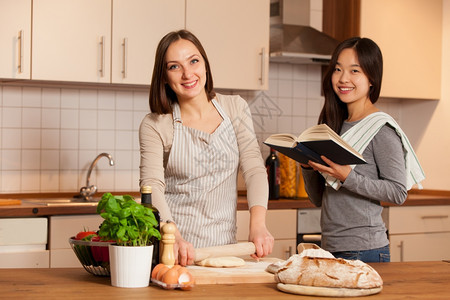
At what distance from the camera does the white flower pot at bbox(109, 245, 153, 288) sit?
1.44 meters

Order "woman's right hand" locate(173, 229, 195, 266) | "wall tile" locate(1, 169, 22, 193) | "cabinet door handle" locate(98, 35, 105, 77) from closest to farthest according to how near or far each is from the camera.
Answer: "woman's right hand" locate(173, 229, 195, 266) → "cabinet door handle" locate(98, 35, 105, 77) → "wall tile" locate(1, 169, 22, 193)

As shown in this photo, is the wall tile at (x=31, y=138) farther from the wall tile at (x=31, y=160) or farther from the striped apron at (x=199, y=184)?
Result: the striped apron at (x=199, y=184)

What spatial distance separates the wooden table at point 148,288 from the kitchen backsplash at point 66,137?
180cm

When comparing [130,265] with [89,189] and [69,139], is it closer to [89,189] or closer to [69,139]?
[89,189]

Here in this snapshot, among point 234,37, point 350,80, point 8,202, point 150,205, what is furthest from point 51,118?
point 150,205

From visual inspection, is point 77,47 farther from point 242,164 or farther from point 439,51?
point 439,51

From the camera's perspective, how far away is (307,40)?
12.1 ft

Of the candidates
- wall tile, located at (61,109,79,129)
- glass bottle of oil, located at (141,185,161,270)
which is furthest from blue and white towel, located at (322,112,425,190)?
wall tile, located at (61,109,79,129)

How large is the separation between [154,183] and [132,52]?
1572 mm

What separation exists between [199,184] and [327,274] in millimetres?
676

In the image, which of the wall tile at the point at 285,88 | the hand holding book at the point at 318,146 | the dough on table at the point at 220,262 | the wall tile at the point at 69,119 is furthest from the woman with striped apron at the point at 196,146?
the wall tile at the point at 285,88

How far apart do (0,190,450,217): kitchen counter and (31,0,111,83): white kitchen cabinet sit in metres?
0.66

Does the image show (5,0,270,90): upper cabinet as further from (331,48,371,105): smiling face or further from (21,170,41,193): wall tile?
(331,48,371,105): smiling face

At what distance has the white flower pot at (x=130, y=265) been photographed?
4.74 ft
